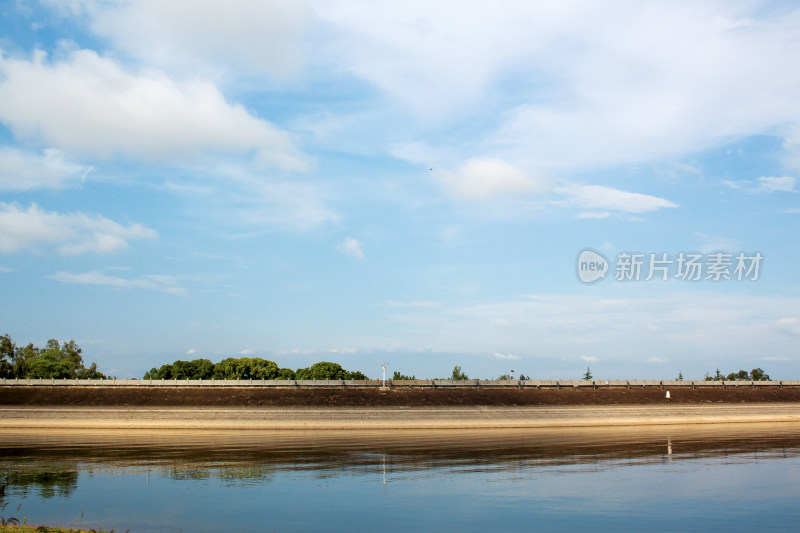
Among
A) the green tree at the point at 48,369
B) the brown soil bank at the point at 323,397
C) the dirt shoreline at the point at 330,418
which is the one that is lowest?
the dirt shoreline at the point at 330,418

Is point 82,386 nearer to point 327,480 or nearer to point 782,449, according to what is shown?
A: point 327,480

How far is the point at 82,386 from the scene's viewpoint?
111938 mm

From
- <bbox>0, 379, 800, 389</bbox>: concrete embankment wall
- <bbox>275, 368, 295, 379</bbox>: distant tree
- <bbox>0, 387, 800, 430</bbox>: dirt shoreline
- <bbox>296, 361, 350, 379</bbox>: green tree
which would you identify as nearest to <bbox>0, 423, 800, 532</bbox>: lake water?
<bbox>0, 387, 800, 430</bbox>: dirt shoreline

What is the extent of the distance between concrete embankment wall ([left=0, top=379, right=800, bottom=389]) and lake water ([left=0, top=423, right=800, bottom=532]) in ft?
137

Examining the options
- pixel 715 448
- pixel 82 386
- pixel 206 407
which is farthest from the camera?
pixel 82 386

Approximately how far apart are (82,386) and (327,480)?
274ft

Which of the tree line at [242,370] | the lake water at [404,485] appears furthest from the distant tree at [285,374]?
the lake water at [404,485]

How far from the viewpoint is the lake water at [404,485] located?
32.6 meters

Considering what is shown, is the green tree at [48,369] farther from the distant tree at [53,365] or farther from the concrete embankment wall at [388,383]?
the concrete embankment wall at [388,383]

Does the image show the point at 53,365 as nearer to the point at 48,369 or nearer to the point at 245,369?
the point at 48,369

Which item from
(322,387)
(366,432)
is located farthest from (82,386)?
(366,432)

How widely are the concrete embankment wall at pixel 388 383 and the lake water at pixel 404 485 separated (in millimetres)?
41833

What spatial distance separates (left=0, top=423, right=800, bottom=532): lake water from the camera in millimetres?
32625

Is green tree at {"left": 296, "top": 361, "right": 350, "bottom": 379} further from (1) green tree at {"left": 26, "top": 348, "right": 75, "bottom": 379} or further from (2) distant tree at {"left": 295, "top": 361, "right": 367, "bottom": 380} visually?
(1) green tree at {"left": 26, "top": 348, "right": 75, "bottom": 379}
